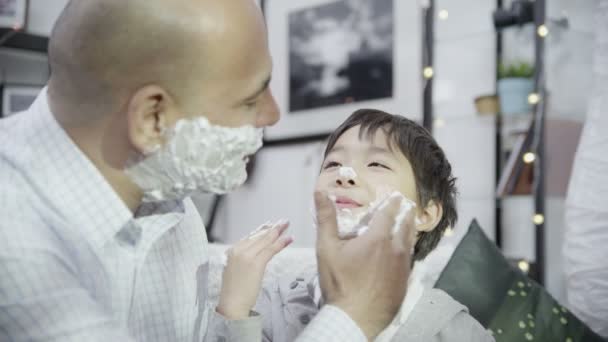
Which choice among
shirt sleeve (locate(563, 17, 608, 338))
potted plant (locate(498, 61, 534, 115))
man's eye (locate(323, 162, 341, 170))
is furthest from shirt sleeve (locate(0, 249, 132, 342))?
potted plant (locate(498, 61, 534, 115))

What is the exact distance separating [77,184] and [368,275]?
0.40 metres

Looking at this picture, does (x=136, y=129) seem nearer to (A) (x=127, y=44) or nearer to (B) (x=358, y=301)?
(A) (x=127, y=44)

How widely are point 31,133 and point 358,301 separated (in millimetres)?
485

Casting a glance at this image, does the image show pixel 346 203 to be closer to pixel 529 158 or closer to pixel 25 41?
pixel 529 158

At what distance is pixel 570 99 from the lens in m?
2.12

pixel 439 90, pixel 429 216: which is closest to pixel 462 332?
pixel 429 216

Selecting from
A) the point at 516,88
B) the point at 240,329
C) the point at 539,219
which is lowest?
the point at 539,219

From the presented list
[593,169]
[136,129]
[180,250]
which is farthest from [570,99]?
[136,129]

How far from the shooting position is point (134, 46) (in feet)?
2.05

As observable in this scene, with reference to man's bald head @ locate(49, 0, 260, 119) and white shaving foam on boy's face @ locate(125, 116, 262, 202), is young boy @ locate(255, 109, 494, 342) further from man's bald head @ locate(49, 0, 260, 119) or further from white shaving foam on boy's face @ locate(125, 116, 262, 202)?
man's bald head @ locate(49, 0, 260, 119)

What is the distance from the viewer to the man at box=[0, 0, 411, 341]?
598mm

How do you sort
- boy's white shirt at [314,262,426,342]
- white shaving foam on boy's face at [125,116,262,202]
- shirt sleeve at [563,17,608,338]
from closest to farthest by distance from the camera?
white shaving foam on boy's face at [125,116,262,202] → boy's white shirt at [314,262,426,342] → shirt sleeve at [563,17,608,338]

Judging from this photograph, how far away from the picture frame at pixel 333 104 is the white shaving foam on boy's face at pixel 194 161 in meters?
1.62

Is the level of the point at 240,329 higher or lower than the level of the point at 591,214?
higher
